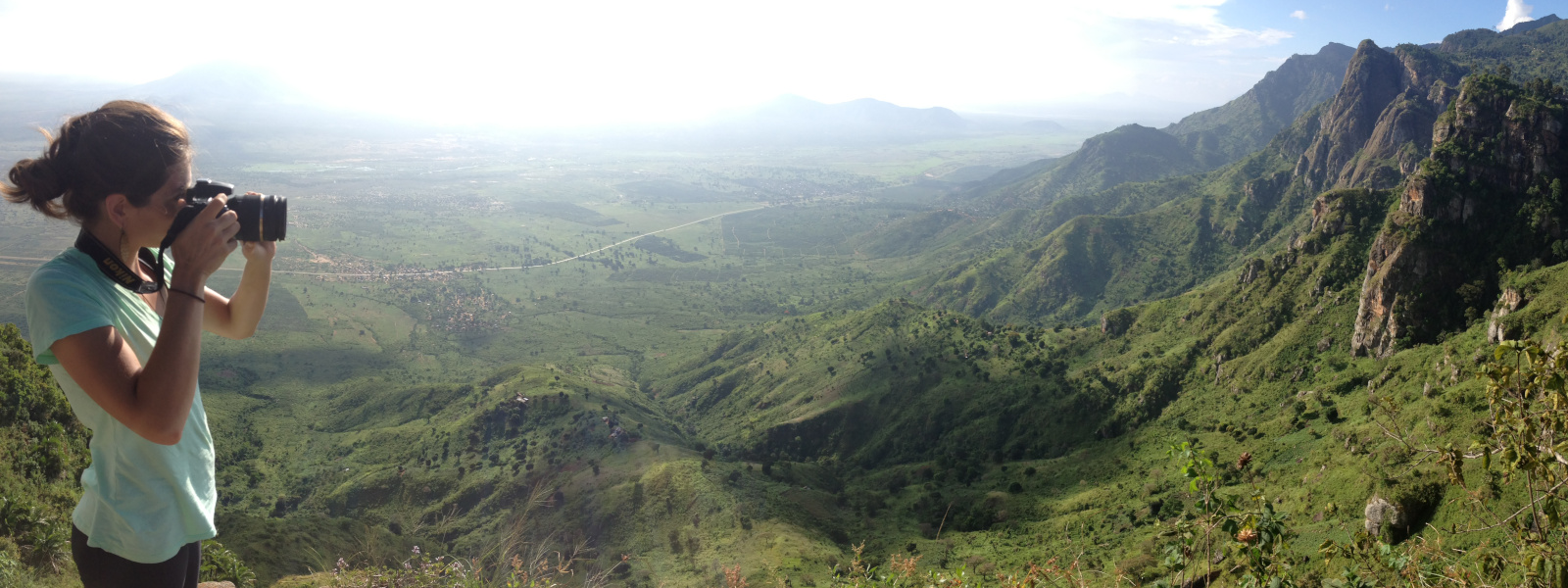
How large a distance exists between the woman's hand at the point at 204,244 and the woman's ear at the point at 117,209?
13.3 inches

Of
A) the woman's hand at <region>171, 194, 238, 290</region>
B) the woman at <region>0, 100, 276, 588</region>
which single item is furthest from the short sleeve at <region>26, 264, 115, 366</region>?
the woman's hand at <region>171, 194, 238, 290</region>

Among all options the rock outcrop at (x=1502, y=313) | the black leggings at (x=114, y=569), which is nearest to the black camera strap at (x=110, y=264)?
the black leggings at (x=114, y=569)

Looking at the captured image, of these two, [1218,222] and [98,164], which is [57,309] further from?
[1218,222]

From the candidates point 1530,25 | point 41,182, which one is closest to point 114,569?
point 41,182

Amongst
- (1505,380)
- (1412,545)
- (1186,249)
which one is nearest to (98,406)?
(1505,380)

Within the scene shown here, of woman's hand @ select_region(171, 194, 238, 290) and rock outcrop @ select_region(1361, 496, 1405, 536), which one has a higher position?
woman's hand @ select_region(171, 194, 238, 290)

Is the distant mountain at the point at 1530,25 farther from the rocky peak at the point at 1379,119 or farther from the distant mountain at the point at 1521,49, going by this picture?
the rocky peak at the point at 1379,119

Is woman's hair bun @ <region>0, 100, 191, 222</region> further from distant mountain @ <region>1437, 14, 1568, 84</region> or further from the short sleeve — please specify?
distant mountain @ <region>1437, 14, 1568, 84</region>

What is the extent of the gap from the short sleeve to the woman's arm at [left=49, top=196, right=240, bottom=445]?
4cm

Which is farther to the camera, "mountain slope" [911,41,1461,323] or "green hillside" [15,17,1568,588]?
"mountain slope" [911,41,1461,323]

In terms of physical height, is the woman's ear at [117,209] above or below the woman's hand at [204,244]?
above

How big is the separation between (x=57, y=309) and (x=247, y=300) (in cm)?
169

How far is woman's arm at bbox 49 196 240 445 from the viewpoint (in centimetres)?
340

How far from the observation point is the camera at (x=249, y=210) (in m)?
4.31
